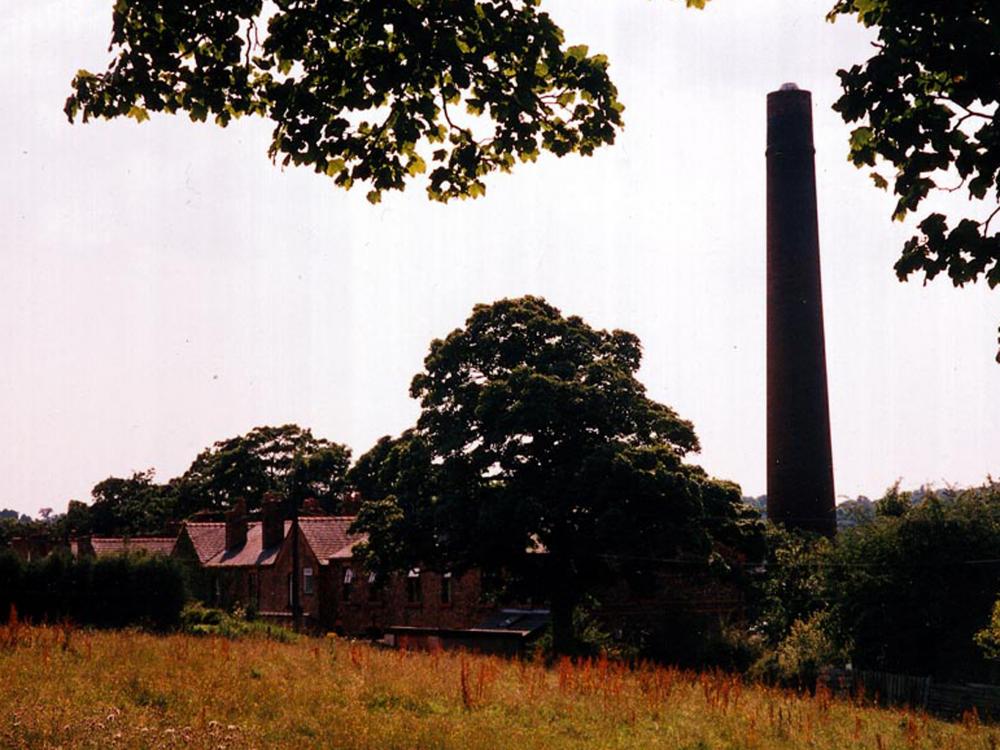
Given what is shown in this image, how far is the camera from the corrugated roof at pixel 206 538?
61844mm

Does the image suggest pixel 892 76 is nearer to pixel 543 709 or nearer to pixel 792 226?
pixel 543 709


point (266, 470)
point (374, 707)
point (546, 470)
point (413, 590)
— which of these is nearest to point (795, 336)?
point (546, 470)

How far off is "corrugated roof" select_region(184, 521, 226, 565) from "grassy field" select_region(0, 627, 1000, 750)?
42085 mm

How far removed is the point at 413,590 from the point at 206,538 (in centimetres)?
2232

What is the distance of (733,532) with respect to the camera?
33.8m

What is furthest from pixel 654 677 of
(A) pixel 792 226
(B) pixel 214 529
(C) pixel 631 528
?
(B) pixel 214 529

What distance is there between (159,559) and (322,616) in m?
16.8

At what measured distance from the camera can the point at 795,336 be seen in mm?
43906

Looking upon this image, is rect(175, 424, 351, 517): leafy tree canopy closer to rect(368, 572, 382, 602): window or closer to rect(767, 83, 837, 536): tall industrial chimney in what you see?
rect(368, 572, 382, 602): window

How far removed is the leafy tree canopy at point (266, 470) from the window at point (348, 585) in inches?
1453

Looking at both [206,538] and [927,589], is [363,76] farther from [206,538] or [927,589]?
[206,538]

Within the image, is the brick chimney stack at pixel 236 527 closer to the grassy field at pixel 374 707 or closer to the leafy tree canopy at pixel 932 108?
the grassy field at pixel 374 707

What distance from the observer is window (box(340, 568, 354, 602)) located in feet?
165

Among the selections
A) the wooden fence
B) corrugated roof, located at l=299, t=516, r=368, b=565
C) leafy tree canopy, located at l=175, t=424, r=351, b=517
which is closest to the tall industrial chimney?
the wooden fence
